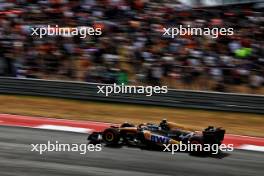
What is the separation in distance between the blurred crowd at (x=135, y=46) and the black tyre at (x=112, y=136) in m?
5.04

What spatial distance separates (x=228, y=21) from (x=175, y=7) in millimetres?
1796

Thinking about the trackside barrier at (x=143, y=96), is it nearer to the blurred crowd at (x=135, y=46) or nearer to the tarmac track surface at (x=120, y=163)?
the blurred crowd at (x=135, y=46)

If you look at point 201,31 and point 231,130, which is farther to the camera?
point 201,31

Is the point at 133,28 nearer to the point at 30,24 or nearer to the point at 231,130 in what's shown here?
the point at 30,24

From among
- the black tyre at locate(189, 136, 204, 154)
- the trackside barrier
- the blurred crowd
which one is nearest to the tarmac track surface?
the black tyre at locate(189, 136, 204, 154)

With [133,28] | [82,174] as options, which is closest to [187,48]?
[133,28]

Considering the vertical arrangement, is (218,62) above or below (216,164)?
above

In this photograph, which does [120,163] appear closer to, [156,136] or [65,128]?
[156,136]

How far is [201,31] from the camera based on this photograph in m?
16.1

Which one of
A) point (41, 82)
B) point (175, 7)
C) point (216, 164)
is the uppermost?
point (175, 7)

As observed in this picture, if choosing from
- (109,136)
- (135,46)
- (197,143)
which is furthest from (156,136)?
(135,46)

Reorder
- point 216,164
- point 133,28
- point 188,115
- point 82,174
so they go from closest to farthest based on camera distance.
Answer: point 82,174
point 216,164
point 188,115
point 133,28

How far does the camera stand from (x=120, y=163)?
916 centimetres

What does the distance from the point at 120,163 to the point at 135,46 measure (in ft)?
23.4
